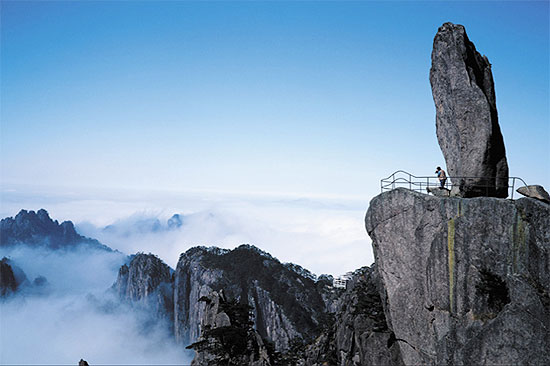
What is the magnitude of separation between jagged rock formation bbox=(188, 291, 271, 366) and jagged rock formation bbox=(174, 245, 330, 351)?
6143 centimetres

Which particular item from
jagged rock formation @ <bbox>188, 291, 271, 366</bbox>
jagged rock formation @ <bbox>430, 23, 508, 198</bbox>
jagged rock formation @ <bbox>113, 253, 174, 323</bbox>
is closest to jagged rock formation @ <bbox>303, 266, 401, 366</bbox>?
jagged rock formation @ <bbox>188, 291, 271, 366</bbox>

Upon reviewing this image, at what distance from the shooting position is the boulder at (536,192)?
30328 mm

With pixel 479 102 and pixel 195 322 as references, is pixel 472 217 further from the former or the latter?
pixel 195 322

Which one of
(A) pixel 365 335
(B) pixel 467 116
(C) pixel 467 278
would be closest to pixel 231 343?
(A) pixel 365 335

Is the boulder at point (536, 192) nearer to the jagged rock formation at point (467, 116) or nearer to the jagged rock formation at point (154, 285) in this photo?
the jagged rock formation at point (467, 116)

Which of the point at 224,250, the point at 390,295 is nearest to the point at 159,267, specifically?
the point at 224,250

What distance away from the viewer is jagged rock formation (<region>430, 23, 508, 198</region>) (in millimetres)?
33594

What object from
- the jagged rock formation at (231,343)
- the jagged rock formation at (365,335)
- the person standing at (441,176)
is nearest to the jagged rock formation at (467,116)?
the person standing at (441,176)

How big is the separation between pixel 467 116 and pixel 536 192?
26.3 feet

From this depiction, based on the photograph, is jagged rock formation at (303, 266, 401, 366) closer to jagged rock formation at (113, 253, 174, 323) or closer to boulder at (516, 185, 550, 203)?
boulder at (516, 185, 550, 203)

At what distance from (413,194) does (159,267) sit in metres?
170

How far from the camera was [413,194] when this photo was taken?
3491 cm

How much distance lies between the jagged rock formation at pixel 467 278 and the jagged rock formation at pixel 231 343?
2160 cm

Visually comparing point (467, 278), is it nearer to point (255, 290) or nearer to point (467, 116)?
point (467, 116)
